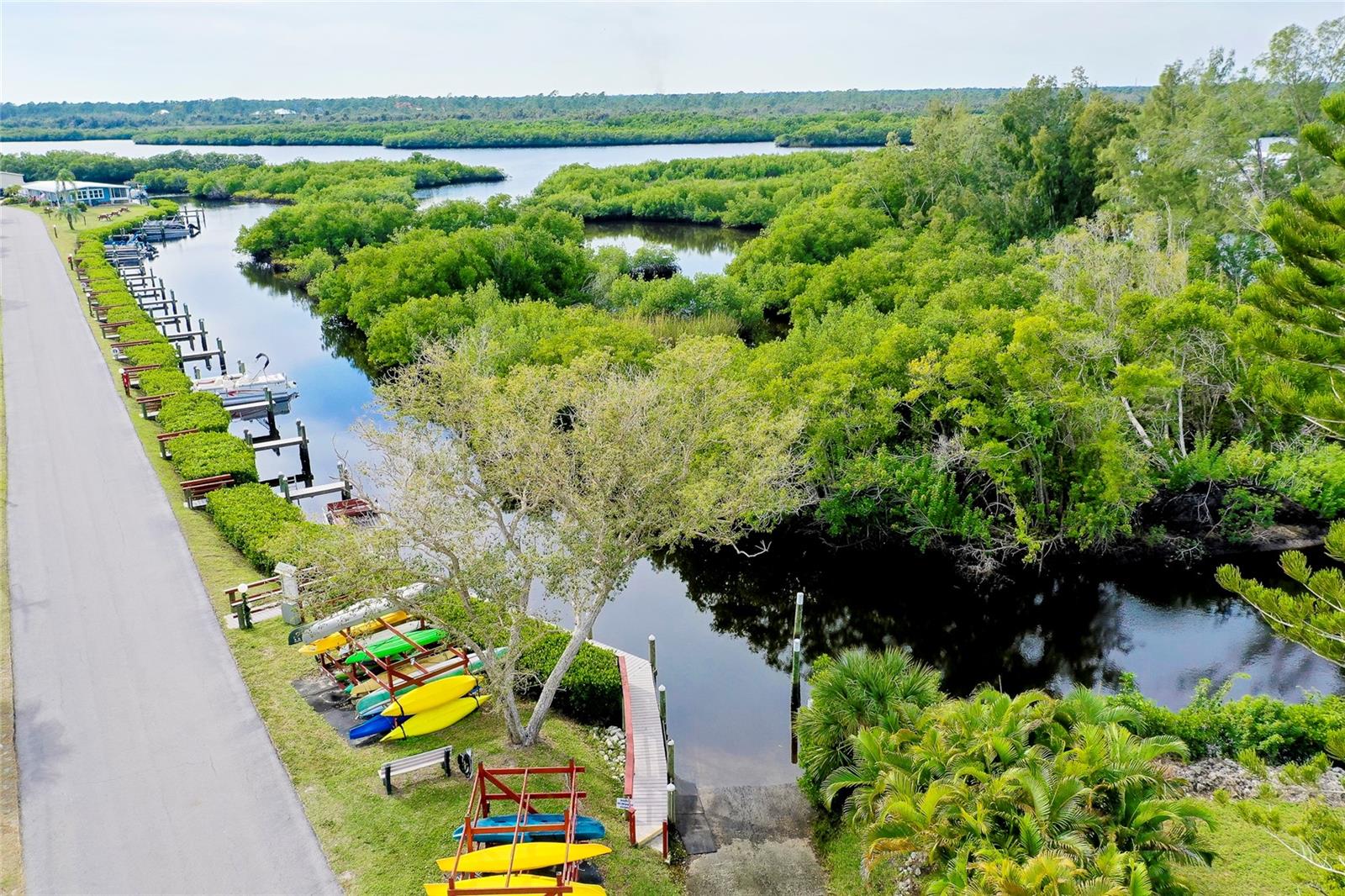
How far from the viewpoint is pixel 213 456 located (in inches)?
1126

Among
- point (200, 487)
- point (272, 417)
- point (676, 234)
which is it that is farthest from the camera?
point (676, 234)

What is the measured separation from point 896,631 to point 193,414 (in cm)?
2508

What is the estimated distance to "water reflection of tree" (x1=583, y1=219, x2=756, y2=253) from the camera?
75625mm

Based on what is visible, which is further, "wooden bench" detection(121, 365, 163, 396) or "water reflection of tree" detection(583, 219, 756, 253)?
"water reflection of tree" detection(583, 219, 756, 253)

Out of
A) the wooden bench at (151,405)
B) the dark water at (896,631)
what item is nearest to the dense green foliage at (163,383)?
the wooden bench at (151,405)

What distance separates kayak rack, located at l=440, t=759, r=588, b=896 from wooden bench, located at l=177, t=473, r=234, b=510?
50.4 ft

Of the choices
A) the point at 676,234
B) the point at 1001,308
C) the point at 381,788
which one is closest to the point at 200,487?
the point at 381,788

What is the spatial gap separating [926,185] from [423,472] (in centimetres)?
4776

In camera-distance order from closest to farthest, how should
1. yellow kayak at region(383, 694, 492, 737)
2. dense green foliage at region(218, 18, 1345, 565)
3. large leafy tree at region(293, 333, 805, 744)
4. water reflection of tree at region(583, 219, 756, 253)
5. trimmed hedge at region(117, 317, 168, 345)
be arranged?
large leafy tree at region(293, 333, 805, 744)
yellow kayak at region(383, 694, 492, 737)
dense green foliage at region(218, 18, 1345, 565)
trimmed hedge at region(117, 317, 168, 345)
water reflection of tree at region(583, 219, 756, 253)

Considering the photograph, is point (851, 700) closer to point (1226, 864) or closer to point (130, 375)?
point (1226, 864)

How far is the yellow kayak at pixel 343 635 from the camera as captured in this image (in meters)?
18.7

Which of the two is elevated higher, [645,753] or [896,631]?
[645,753]

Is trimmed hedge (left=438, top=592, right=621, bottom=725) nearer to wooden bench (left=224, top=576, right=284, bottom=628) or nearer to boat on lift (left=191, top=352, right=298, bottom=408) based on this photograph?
wooden bench (left=224, top=576, right=284, bottom=628)

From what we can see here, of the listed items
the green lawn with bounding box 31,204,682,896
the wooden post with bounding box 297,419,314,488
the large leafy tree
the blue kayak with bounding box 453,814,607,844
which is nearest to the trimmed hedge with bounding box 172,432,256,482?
the wooden post with bounding box 297,419,314,488
